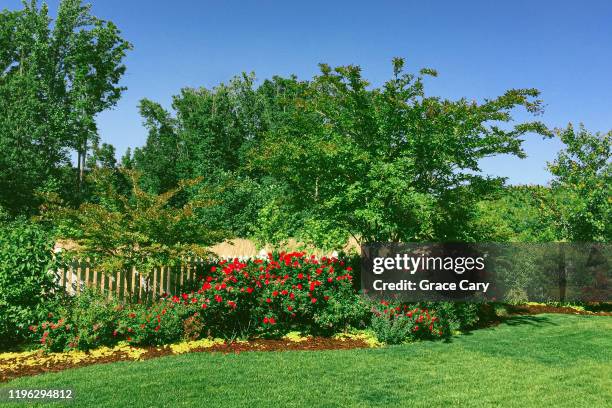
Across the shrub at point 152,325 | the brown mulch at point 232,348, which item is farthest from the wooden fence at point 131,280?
the brown mulch at point 232,348

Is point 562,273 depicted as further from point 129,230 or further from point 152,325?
point 129,230

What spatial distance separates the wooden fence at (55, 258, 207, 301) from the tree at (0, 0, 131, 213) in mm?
21609

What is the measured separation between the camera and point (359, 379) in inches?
247

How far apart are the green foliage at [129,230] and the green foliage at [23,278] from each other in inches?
17.4

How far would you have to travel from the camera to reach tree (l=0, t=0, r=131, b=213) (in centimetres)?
2789

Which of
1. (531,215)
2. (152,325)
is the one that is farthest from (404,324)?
(531,215)

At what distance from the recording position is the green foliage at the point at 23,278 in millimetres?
7531

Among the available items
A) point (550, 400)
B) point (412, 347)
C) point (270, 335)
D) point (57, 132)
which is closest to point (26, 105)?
point (57, 132)

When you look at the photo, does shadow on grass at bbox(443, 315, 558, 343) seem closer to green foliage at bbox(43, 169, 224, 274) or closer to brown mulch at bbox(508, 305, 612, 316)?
brown mulch at bbox(508, 305, 612, 316)

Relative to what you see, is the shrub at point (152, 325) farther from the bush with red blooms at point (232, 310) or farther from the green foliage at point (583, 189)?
the green foliage at point (583, 189)

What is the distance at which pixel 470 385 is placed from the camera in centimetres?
623

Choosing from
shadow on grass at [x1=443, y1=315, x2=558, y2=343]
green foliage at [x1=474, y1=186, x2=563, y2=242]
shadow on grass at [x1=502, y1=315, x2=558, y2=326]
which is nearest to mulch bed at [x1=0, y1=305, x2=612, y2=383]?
shadow on grass at [x1=443, y1=315, x2=558, y2=343]

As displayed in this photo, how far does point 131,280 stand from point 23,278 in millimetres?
1723

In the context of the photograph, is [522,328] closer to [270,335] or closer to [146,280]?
[270,335]
